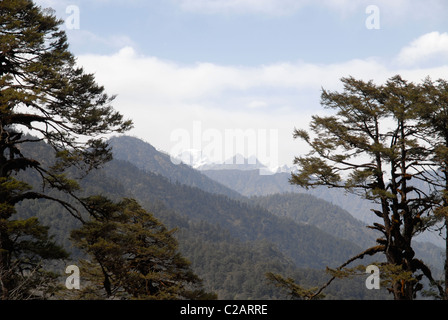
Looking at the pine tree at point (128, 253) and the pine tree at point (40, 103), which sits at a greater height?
the pine tree at point (40, 103)

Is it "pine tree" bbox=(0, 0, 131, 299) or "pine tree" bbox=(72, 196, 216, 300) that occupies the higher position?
"pine tree" bbox=(0, 0, 131, 299)

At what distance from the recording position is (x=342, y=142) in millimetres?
16859

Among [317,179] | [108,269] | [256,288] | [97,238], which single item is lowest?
[256,288]

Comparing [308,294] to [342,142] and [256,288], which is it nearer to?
[342,142]

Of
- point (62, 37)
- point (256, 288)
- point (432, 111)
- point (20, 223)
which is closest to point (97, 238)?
point (20, 223)

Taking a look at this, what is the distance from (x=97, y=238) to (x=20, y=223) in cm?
337

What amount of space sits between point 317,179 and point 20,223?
1134cm

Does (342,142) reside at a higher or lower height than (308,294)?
higher

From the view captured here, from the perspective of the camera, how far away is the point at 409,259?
16.1m
